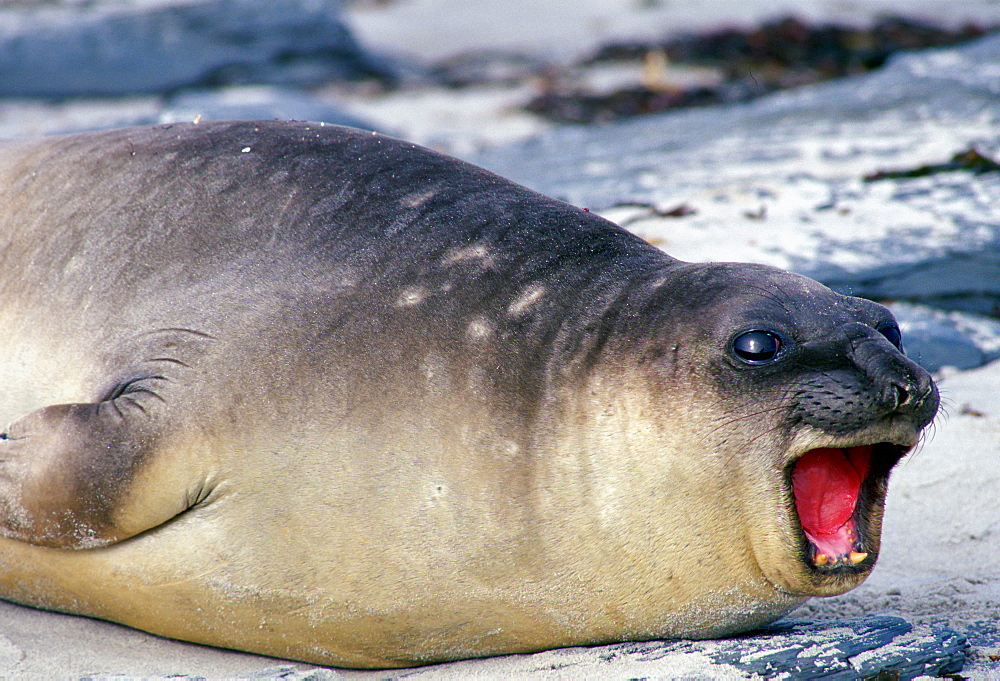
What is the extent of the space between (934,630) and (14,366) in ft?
8.04

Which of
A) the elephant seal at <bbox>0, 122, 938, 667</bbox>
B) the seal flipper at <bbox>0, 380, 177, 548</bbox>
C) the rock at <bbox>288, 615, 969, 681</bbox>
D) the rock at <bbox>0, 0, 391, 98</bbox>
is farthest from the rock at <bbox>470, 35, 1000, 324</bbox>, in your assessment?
the rock at <bbox>0, 0, 391, 98</bbox>

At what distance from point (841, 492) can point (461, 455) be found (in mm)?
873

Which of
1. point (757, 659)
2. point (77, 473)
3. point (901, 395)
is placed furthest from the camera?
point (77, 473)

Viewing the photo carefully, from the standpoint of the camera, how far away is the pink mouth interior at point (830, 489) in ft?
8.15

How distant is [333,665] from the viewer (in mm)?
2652

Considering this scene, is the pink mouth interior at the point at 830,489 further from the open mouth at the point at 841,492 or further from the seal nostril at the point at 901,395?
the seal nostril at the point at 901,395

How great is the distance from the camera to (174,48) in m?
12.9

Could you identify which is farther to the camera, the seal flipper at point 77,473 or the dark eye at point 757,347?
the seal flipper at point 77,473

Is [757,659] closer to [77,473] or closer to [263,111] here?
[77,473]

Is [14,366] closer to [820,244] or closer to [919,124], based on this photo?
[820,244]

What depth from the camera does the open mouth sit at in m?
2.46

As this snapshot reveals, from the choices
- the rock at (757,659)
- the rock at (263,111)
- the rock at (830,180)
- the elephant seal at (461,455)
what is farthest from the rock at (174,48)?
the rock at (757,659)

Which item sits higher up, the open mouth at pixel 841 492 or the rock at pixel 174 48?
the rock at pixel 174 48

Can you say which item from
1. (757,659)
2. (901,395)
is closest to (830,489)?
(901,395)
